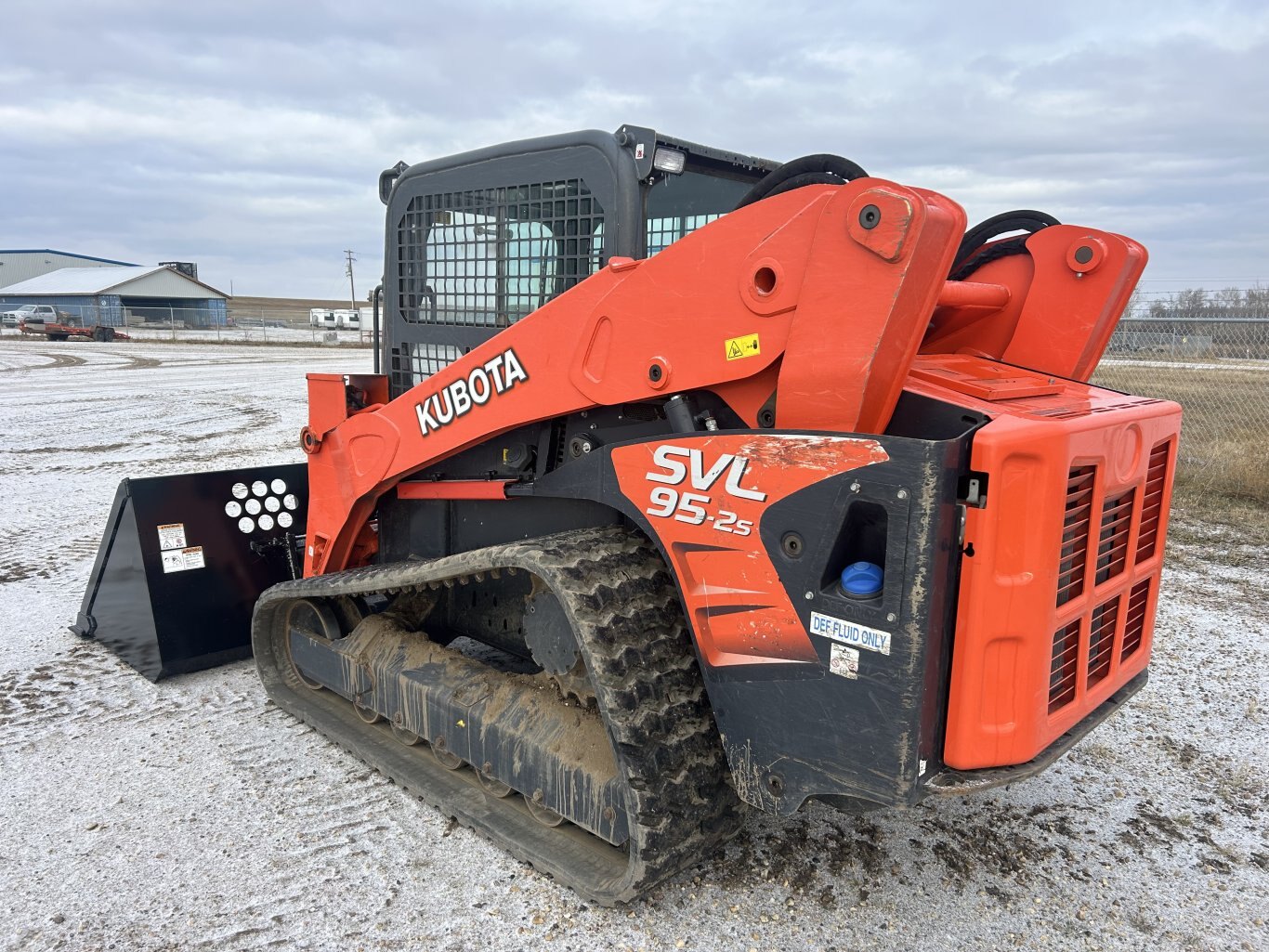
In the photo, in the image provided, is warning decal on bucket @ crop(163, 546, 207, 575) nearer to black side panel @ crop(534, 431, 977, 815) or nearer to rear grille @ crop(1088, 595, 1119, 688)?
black side panel @ crop(534, 431, 977, 815)

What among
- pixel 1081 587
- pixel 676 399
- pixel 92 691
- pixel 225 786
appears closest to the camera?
pixel 1081 587

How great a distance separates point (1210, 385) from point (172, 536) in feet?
45.0

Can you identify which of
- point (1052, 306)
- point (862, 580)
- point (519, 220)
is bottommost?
point (862, 580)

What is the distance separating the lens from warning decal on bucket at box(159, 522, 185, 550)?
433 centimetres

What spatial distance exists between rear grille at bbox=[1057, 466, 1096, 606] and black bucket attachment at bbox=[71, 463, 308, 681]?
3.69 metres

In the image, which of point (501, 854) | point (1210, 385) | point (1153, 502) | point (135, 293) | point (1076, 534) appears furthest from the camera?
point (135, 293)

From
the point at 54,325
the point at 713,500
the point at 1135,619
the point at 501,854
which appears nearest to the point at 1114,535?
the point at 1135,619

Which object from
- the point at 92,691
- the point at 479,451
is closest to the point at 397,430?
the point at 479,451

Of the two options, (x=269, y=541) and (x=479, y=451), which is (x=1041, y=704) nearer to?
(x=479, y=451)

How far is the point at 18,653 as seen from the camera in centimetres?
458

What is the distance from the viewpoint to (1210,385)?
12.9 meters

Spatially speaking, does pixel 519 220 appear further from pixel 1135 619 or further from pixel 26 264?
pixel 26 264

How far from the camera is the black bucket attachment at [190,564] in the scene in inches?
169

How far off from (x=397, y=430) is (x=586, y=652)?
1.40 metres
